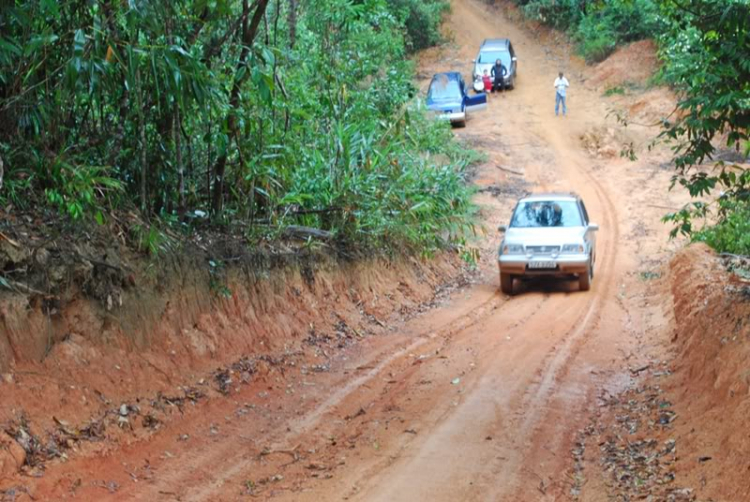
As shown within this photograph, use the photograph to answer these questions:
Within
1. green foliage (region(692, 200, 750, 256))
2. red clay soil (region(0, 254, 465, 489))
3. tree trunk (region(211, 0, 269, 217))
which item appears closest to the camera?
red clay soil (region(0, 254, 465, 489))

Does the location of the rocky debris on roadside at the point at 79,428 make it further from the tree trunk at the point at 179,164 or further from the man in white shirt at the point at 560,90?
the man in white shirt at the point at 560,90

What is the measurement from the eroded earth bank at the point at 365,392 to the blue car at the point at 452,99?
667 inches

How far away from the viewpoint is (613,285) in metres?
16.8

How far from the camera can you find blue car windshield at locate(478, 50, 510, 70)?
120 feet

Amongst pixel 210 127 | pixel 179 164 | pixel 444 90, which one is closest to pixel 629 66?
pixel 444 90

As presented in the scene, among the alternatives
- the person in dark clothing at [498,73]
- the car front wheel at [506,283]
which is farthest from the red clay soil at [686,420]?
the person in dark clothing at [498,73]

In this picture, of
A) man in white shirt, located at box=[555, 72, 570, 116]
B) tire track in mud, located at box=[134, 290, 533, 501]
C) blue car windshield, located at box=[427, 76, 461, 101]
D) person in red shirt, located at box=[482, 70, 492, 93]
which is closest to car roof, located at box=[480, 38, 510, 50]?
person in red shirt, located at box=[482, 70, 492, 93]

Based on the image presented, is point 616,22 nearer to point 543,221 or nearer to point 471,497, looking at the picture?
point 543,221

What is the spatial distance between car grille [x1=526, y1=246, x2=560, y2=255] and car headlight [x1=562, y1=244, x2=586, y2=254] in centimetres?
13

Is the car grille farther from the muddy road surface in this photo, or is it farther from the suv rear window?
the suv rear window

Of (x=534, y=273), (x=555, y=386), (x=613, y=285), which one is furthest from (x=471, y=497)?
(x=613, y=285)

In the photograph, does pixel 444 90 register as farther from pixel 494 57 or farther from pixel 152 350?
pixel 152 350

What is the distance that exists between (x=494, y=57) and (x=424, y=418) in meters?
31.1

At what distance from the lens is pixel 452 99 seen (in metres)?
31.0
